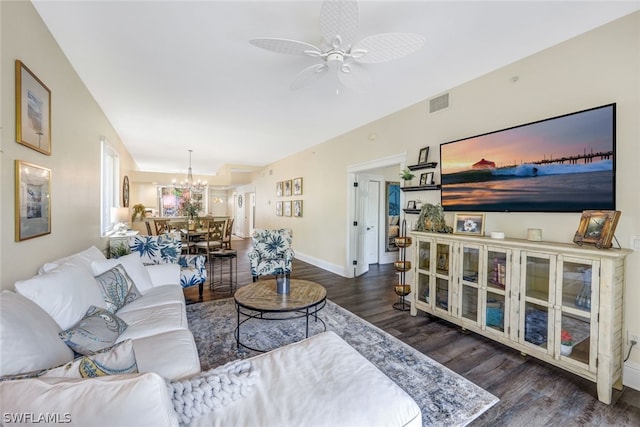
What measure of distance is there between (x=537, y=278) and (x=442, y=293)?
968 millimetres

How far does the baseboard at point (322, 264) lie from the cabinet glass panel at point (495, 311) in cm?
273

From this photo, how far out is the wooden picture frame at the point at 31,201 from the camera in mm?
1718

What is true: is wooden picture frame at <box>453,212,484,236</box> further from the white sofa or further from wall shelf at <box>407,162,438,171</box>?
the white sofa

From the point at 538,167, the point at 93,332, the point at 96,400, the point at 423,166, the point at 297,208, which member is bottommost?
the point at 93,332

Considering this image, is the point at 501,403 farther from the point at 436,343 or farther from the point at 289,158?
the point at 289,158

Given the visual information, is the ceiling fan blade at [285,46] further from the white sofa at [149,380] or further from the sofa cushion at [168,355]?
the sofa cushion at [168,355]

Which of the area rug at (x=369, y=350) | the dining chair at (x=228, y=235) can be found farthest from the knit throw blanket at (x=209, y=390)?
the dining chair at (x=228, y=235)

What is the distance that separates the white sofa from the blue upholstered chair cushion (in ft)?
5.06

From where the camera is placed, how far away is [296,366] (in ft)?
4.35

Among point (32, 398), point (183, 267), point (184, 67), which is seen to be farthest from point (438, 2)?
point (183, 267)

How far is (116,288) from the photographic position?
2246 millimetres

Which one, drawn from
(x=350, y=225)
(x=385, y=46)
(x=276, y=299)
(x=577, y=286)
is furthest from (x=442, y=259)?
(x=385, y=46)

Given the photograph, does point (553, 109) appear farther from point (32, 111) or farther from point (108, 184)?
point (108, 184)

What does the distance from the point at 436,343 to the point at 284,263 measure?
248 cm
